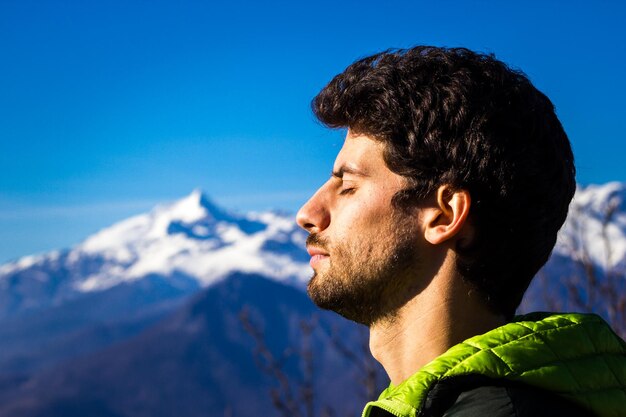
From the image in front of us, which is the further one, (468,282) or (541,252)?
(541,252)

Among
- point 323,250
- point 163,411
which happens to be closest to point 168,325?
point 163,411

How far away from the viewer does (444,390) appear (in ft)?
5.62

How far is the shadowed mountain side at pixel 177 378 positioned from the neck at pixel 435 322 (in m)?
150

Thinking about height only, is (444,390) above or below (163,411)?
below

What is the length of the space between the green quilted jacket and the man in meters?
0.10

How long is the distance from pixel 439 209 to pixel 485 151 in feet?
0.62

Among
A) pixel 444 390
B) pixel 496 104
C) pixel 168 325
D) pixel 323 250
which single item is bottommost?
pixel 444 390

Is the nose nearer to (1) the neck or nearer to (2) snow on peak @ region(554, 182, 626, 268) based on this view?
(1) the neck

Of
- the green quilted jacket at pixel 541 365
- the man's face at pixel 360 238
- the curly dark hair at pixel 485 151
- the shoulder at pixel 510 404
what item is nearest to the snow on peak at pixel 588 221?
the curly dark hair at pixel 485 151

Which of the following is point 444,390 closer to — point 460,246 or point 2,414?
point 460,246

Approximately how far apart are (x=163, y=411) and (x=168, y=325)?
3289 cm

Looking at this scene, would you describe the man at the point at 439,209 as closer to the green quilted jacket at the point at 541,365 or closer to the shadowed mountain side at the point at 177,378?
the green quilted jacket at the point at 541,365

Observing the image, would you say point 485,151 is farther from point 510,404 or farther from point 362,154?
point 510,404

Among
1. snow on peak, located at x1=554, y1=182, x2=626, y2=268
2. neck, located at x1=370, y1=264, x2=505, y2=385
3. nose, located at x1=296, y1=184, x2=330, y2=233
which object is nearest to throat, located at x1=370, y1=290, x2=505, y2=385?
neck, located at x1=370, y1=264, x2=505, y2=385
